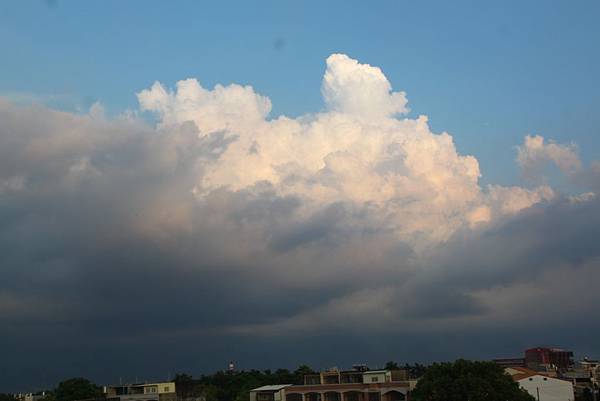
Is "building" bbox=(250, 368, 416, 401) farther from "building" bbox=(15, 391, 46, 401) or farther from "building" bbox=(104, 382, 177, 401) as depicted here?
"building" bbox=(15, 391, 46, 401)

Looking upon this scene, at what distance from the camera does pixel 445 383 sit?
333ft

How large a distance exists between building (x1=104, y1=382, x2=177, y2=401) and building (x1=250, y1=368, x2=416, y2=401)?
23597 mm

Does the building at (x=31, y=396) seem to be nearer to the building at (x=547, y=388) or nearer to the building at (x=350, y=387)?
the building at (x=350, y=387)

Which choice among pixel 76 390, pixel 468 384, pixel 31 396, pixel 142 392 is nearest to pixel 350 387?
pixel 468 384

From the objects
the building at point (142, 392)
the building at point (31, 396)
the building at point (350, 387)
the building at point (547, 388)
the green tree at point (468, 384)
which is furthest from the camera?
the building at point (31, 396)

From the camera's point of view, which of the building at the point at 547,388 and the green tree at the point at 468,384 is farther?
the building at the point at 547,388

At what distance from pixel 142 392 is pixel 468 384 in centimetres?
8008

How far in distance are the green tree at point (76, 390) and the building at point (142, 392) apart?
524 cm

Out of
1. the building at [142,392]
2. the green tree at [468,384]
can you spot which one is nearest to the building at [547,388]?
the green tree at [468,384]

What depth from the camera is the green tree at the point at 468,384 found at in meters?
98.6

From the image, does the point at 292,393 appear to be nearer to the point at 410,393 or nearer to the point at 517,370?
the point at 410,393

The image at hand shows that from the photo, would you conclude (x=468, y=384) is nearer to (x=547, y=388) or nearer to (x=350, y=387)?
(x=547, y=388)

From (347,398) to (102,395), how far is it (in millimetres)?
59982

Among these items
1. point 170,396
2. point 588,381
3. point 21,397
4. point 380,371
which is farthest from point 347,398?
point 21,397
